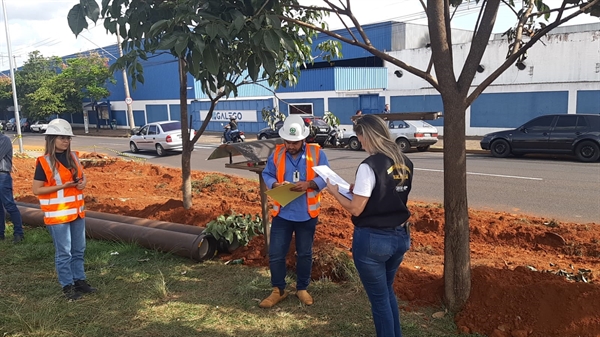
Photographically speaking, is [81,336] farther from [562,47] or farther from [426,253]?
[562,47]

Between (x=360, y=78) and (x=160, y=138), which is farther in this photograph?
(x=360, y=78)

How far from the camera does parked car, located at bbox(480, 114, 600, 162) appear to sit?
1495cm

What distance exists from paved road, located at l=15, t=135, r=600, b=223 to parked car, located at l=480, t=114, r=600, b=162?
0.41 metres

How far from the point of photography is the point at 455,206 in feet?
12.6

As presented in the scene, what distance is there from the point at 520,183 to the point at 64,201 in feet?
33.3

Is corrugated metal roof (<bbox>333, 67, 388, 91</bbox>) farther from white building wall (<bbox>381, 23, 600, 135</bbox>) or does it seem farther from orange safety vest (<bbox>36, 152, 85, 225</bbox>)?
orange safety vest (<bbox>36, 152, 85, 225</bbox>)

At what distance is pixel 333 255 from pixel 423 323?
1264 millimetres

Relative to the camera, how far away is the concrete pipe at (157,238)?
5484 millimetres

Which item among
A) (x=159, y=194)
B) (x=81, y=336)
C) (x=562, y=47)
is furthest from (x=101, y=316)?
(x=562, y=47)

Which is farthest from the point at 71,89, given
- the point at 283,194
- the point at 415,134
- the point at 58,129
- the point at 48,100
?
the point at 283,194

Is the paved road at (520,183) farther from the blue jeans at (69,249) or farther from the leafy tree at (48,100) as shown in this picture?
the leafy tree at (48,100)

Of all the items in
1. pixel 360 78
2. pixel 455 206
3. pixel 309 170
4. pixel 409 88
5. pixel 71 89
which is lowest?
pixel 455 206

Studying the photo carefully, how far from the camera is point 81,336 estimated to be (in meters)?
3.88

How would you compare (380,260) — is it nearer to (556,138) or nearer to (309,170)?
(309,170)
